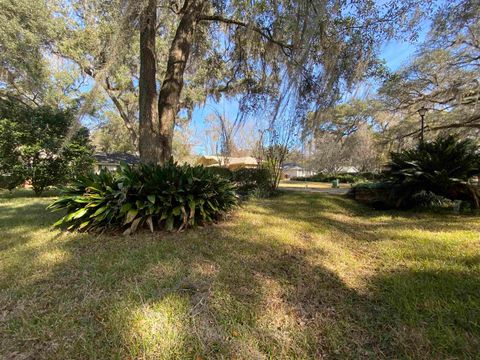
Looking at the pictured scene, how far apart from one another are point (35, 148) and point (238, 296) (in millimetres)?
9366

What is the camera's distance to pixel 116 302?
1.91m

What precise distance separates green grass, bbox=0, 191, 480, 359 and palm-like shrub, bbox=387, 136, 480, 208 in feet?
6.78

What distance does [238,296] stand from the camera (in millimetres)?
2039

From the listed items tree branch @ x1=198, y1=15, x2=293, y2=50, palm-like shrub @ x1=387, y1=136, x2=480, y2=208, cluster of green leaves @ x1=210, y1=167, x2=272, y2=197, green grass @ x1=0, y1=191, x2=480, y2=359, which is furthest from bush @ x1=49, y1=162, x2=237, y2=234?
cluster of green leaves @ x1=210, y1=167, x2=272, y2=197

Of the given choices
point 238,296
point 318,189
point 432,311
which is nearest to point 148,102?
point 238,296

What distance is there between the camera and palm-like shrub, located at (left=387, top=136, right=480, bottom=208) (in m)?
4.99

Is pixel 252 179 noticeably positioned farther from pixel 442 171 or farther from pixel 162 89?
pixel 442 171

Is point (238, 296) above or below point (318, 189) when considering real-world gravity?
above

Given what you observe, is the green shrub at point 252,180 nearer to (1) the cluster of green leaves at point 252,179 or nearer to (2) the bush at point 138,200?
→ (1) the cluster of green leaves at point 252,179

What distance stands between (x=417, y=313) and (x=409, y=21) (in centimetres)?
493

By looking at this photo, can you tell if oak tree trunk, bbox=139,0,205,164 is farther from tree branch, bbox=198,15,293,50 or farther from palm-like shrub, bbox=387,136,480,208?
palm-like shrub, bbox=387,136,480,208

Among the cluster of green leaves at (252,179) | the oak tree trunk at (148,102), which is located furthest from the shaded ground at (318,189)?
the oak tree trunk at (148,102)

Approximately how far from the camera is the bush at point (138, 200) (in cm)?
343

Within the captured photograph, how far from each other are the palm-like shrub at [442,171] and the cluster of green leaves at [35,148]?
9.42m
